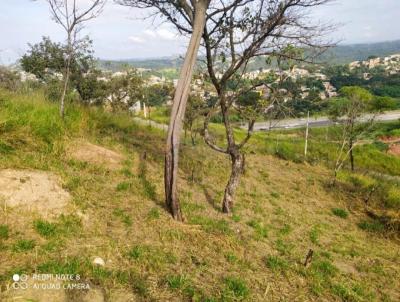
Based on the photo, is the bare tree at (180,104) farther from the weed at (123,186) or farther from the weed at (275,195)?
the weed at (275,195)

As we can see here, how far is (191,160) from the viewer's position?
360 inches

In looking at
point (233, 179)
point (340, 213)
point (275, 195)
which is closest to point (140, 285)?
point (233, 179)

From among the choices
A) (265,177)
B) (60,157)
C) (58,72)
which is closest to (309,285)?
(60,157)

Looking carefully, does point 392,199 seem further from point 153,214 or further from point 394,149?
point 394,149

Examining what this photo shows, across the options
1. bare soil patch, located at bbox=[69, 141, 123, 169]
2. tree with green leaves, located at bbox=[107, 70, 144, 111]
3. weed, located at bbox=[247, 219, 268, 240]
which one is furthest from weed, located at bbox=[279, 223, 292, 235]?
tree with green leaves, located at bbox=[107, 70, 144, 111]

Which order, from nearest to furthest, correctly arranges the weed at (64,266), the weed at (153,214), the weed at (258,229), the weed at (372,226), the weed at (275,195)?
1. the weed at (64,266)
2. the weed at (153,214)
3. the weed at (258,229)
4. the weed at (372,226)
5. the weed at (275,195)

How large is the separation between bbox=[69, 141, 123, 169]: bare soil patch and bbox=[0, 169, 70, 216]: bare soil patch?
4.63ft

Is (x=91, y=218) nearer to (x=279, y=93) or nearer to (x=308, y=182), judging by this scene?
(x=279, y=93)

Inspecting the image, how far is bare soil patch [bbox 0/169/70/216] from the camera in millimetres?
4520

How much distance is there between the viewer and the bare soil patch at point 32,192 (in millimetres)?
4520

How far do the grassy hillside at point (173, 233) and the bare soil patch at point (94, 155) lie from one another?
167 millimetres

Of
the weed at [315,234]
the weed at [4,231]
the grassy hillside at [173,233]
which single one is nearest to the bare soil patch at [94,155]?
the grassy hillside at [173,233]

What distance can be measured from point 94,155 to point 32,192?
218 centimetres

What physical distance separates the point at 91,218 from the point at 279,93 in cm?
358
